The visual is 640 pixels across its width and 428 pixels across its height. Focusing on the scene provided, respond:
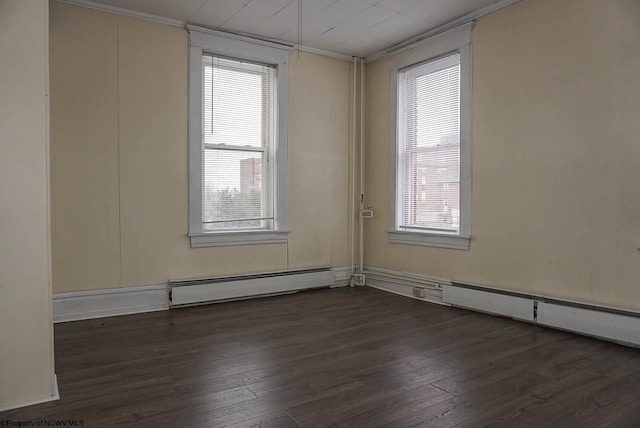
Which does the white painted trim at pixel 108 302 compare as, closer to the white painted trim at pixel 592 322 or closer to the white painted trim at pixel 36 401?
the white painted trim at pixel 36 401

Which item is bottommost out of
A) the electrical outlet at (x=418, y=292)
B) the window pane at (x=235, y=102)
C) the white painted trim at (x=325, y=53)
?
the electrical outlet at (x=418, y=292)

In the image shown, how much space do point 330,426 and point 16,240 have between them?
1.94 metres

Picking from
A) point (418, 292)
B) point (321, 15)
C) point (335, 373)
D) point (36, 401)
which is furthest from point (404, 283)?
point (36, 401)

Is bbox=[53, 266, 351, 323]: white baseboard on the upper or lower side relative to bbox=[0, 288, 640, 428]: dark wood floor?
upper

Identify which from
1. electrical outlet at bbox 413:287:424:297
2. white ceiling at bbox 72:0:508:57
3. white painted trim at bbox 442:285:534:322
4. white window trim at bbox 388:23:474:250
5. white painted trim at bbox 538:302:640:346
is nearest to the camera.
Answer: white painted trim at bbox 538:302:640:346

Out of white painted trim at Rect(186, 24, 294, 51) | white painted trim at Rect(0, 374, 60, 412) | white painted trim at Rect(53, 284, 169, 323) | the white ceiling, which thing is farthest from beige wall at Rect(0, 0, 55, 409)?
white painted trim at Rect(186, 24, 294, 51)

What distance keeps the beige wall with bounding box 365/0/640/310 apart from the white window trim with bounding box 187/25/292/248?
210 centimetres

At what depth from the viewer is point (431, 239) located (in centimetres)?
522

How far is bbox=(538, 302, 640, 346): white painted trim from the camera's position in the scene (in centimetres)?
349

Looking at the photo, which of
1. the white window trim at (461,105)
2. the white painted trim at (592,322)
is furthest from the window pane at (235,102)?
the white painted trim at (592,322)

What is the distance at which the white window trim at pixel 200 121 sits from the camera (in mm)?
4918

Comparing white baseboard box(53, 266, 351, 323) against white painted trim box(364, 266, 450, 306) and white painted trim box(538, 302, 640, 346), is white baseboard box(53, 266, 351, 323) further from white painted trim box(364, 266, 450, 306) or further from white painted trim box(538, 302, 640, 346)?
white painted trim box(538, 302, 640, 346)

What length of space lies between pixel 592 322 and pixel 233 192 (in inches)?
147

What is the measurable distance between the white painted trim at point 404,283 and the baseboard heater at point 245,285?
0.53m
